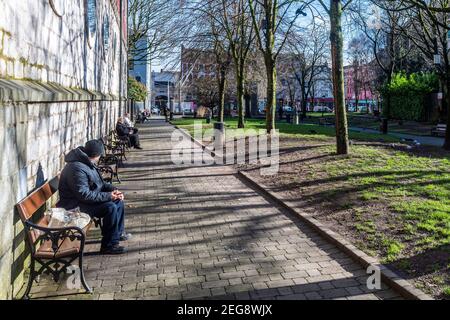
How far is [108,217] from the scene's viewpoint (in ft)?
18.1

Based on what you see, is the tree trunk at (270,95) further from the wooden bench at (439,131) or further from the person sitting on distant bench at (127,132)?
the wooden bench at (439,131)

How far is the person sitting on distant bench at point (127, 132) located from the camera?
55.5ft

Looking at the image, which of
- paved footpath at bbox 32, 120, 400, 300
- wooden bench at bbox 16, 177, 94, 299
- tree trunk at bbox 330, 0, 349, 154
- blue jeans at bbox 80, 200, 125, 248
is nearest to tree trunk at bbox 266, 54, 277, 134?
tree trunk at bbox 330, 0, 349, 154

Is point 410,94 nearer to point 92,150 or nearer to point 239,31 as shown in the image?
point 239,31

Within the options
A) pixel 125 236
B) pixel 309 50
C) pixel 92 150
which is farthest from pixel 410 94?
pixel 92 150

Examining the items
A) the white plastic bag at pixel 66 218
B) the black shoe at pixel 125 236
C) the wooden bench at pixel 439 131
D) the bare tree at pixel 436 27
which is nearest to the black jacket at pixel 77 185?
the white plastic bag at pixel 66 218

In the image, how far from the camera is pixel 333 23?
39.4ft

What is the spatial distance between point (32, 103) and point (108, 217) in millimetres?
1694

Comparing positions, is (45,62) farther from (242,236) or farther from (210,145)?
(210,145)

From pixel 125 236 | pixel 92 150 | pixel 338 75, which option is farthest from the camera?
pixel 338 75

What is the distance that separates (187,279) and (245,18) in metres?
20.5

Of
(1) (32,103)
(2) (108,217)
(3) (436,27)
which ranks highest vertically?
(3) (436,27)

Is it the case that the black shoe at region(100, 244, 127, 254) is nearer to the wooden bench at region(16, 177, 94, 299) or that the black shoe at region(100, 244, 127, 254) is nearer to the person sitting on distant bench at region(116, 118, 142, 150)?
the wooden bench at region(16, 177, 94, 299)
